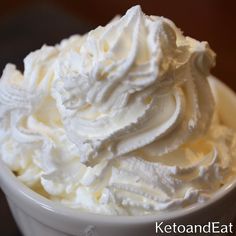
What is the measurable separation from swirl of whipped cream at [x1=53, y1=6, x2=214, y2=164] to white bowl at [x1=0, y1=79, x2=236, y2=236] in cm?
10

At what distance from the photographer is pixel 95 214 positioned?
29.2 inches

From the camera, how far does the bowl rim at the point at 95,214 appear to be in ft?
2.41

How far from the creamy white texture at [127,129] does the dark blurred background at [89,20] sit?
2.32ft

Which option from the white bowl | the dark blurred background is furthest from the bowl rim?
the dark blurred background

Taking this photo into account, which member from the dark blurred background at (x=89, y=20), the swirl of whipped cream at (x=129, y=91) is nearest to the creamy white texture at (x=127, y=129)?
the swirl of whipped cream at (x=129, y=91)

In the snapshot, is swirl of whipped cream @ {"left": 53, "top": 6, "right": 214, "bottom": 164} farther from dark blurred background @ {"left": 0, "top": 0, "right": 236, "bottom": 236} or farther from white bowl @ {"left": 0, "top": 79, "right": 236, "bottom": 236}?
dark blurred background @ {"left": 0, "top": 0, "right": 236, "bottom": 236}

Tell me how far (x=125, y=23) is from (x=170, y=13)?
3.14 feet

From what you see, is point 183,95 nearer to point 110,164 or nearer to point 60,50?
point 110,164

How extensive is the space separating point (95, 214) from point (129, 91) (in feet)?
0.65

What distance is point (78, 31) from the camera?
167 cm

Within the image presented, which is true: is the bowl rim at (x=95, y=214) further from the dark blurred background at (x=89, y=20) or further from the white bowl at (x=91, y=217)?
the dark blurred background at (x=89, y=20)

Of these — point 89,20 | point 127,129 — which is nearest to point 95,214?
point 127,129

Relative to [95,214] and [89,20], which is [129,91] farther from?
[89,20]

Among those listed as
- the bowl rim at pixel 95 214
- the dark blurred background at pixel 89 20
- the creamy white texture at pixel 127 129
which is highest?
the creamy white texture at pixel 127 129
